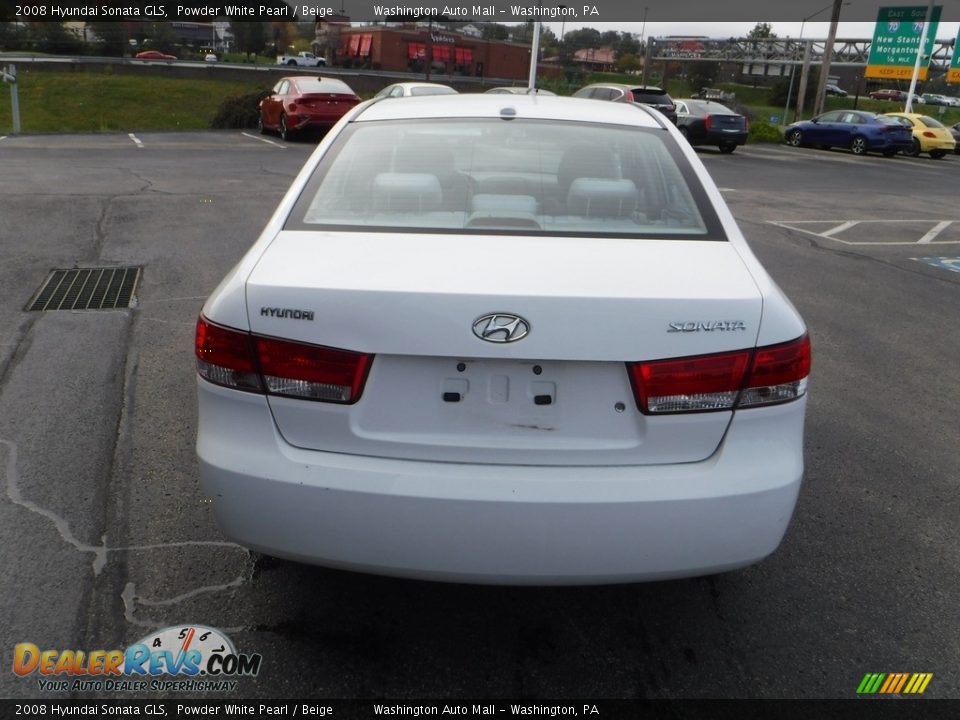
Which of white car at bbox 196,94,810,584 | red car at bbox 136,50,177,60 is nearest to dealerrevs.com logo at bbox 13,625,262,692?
white car at bbox 196,94,810,584

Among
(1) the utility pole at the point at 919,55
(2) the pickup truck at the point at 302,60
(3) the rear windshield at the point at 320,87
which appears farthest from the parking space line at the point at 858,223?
(2) the pickup truck at the point at 302,60

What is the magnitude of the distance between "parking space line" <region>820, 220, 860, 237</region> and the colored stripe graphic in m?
9.07

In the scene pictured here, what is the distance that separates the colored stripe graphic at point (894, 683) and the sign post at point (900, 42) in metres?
41.7

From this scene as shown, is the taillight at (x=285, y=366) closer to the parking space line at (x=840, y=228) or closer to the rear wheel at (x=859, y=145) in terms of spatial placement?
the parking space line at (x=840, y=228)

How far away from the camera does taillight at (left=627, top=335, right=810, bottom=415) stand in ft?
7.72

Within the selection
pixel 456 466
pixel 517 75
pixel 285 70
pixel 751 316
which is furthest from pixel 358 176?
pixel 517 75

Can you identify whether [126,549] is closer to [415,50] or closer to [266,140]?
[266,140]

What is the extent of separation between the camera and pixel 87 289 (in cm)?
677

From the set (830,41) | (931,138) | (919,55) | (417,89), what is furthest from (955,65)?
(417,89)

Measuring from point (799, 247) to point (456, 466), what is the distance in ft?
28.1

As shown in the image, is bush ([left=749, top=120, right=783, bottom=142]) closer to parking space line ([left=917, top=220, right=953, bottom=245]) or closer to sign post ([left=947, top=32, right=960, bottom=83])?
sign post ([left=947, top=32, right=960, bottom=83])

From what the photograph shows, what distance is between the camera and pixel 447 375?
2.37 m

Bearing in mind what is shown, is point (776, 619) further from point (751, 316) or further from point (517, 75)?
point (517, 75)

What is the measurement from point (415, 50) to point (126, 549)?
6959cm
